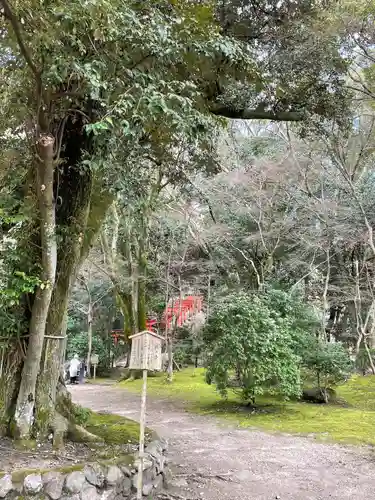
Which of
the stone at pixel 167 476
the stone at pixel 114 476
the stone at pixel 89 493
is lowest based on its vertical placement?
the stone at pixel 167 476

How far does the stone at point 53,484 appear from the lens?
10.3ft

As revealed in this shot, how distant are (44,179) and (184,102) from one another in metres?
1.34

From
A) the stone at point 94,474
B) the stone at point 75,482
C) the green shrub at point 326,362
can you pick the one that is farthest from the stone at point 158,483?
the green shrub at point 326,362

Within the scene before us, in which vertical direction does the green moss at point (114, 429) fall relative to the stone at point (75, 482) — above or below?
above

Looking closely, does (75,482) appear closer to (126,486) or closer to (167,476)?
(126,486)

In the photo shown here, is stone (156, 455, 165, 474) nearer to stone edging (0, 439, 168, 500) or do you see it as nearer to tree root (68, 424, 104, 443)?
stone edging (0, 439, 168, 500)

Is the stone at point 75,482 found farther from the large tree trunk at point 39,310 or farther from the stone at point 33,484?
the large tree trunk at point 39,310

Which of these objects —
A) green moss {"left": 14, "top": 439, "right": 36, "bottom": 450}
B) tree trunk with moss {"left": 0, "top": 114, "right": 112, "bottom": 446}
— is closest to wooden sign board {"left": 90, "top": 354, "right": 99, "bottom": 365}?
tree trunk with moss {"left": 0, "top": 114, "right": 112, "bottom": 446}

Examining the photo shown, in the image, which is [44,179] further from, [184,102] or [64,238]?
[184,102]

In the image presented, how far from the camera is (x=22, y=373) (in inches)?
159

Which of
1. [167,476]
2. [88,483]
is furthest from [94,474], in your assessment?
[167,476]

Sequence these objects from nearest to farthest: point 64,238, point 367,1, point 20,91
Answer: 1. point 20,91
2. point 64,238
3. point 367,1

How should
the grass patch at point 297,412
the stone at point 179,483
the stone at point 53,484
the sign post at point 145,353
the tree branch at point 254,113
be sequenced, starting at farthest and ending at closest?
the grass patch at point 297,412, the tree branch at point 254,113, the stone at point 179,483, the sign post at point 145,353, the stone at point 53,484

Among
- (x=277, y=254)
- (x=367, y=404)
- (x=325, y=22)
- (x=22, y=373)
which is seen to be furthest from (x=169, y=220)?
(x=22, y=373)
